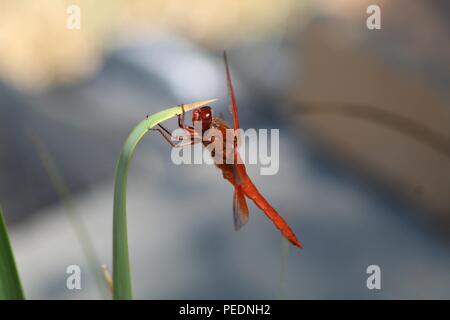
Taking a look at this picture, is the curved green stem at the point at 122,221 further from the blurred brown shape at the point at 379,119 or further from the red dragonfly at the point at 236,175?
the blurred brown shape at the point at 379,119

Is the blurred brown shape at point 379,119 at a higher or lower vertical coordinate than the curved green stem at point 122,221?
higher

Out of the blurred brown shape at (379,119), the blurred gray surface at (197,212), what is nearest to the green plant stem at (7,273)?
the blurred gray surface at (197,212)

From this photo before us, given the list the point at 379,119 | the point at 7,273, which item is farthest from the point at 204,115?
the point at 379,119

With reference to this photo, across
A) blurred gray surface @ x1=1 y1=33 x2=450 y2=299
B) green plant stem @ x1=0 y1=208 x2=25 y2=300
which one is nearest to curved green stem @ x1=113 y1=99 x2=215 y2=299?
green plant stem @ x1=0 y1=208 x2=25 y2=300

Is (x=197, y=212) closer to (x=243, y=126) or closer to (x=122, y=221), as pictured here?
(x=243, y=126)

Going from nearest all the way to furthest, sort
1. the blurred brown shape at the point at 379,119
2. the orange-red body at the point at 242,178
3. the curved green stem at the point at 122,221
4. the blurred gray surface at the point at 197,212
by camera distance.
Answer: the curved green stem at the point at 122,221 → the orange-red body at the point at 242,178 → the blurred gray surface at the point at 197,212 → the blurred brown shape at the point at 379,119

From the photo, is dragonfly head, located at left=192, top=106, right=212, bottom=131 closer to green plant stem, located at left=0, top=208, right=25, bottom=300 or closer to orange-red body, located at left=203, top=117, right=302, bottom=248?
orange-red body, located at left=203, top=117, right=302, bottom=248

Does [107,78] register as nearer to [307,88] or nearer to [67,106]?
[67,106]
